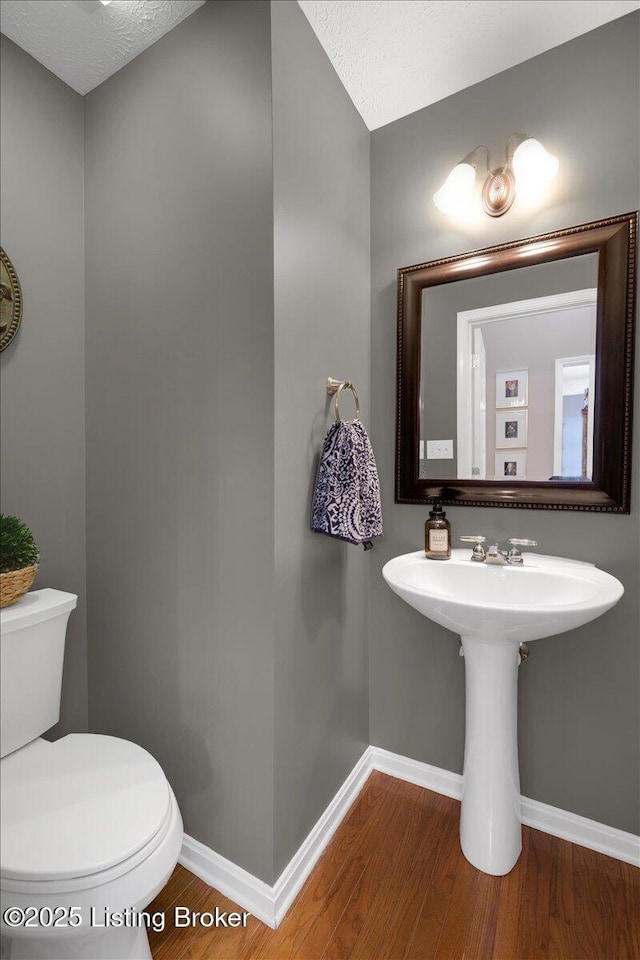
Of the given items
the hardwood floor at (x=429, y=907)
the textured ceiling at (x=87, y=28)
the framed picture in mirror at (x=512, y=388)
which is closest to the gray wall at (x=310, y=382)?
the hardwood floor at (x=429, y=907)

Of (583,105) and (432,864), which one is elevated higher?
(583,105)

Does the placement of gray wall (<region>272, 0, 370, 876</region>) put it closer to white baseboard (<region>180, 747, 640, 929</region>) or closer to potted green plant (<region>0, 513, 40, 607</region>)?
white baseboard (<region>180, 747, 640, 929</region>)

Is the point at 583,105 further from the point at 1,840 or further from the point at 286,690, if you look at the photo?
the point at 1,840

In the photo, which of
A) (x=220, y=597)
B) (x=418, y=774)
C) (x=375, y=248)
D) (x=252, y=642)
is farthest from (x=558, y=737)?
(x=375, y=248)

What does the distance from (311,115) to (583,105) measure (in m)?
0.84

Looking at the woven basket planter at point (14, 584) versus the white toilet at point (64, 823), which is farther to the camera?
the woven basket planter at point (14, 584)

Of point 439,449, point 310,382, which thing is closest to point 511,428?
point 439,449

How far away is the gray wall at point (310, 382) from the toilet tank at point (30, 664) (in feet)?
2.03

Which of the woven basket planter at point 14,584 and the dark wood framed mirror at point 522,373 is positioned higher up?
the dark wood framed mirror at point 522,373

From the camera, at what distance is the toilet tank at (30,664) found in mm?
1124

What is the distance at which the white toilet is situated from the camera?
85 cm

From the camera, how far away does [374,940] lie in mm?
1157

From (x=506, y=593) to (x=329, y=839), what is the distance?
98 centimetres

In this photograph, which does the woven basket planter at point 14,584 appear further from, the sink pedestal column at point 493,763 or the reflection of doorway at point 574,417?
the reflection of doorway at point 574,417
